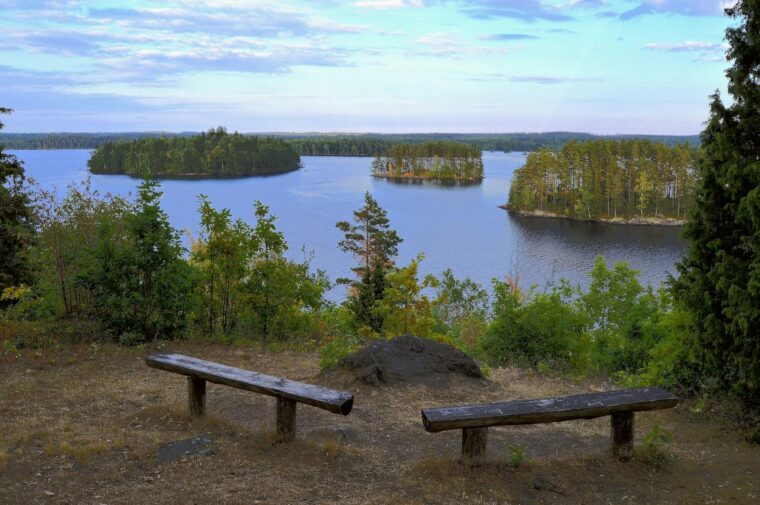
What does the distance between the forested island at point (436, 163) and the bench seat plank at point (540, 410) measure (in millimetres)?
108626

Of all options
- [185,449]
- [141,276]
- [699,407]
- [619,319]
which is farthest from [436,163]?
[185,449]

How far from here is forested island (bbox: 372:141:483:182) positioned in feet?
371

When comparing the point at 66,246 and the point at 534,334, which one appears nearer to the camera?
the point at 66,246

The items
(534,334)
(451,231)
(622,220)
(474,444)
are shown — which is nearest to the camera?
(474,444)

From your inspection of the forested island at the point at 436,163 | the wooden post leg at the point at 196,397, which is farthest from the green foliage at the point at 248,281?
the forested island at the point at 436,163

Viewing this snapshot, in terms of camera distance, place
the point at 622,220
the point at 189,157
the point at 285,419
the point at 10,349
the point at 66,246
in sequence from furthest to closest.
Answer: the point at 189,157, the point at 622,220, the point at 66,246, the point at 10,349, the point at 285,419

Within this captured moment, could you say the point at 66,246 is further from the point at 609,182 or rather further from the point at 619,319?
the point at 609,182

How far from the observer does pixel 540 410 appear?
4926 millimetres

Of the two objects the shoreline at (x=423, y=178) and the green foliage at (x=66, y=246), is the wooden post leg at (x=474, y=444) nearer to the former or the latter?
the green foliage at (x=66, y=246)

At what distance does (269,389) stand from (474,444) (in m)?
1.72

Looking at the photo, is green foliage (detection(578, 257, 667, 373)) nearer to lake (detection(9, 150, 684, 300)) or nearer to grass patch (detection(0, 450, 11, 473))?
grass patch (detection(0, 450, 11, 473))

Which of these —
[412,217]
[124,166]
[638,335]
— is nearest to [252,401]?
[638,335]

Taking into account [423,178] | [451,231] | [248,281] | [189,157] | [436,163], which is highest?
[436,163]

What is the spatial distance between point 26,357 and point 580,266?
133ft
